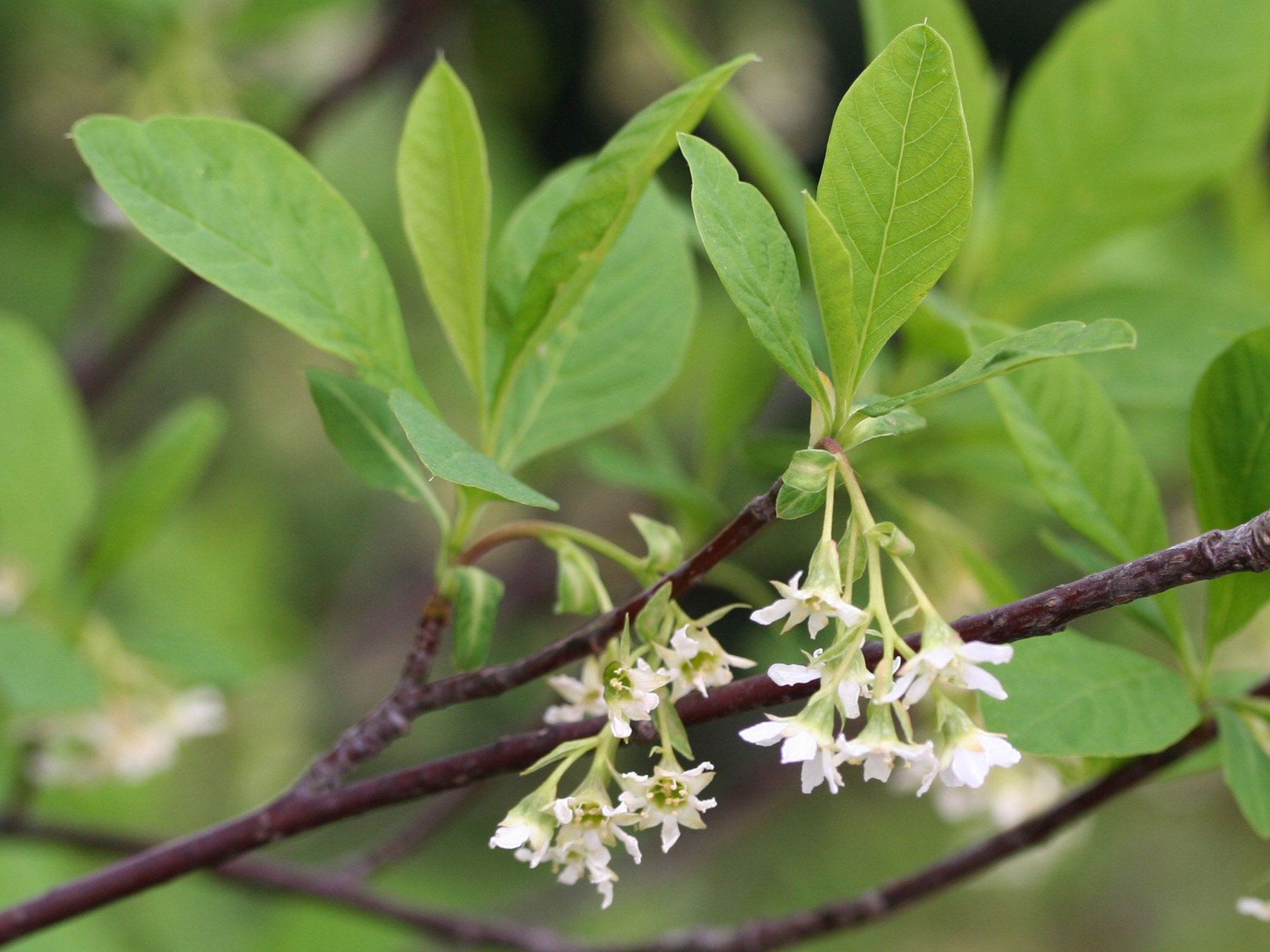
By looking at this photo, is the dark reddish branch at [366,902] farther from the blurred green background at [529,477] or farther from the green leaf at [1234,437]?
the green leaf at [1234,437]

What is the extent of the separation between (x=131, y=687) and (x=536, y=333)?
27.7 inches

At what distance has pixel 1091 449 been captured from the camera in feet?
1.89

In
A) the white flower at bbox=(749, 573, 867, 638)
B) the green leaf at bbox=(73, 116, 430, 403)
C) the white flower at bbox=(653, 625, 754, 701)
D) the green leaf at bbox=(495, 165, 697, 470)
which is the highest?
the green leaf at bbox=(73, 116, 430, 403)

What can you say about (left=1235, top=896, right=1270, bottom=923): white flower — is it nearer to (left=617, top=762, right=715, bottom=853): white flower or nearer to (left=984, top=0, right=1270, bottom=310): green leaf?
(left=617, top=762, right=715, bottom=853): white flower

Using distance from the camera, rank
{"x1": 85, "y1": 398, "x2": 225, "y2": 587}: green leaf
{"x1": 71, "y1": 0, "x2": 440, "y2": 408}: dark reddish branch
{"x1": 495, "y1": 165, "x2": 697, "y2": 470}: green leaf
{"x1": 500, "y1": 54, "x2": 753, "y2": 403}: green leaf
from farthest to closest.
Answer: {"x1": 71, "y1": 0, "x2": 440, "y2": 408}: dark reddish branch → {"x1": 85, "y1": 398, "x2": 225, "y2": 587}: green leaf → {"x1": 495, "y1": 165, "x2": 697, "y2": 470}: green leaf → {"x1": 500, "y1": 54, "x2": 753, "y2": 403}: green leaf

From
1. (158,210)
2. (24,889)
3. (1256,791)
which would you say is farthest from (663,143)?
(24,889)

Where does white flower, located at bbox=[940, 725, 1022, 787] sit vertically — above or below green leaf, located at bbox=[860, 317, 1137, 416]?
below

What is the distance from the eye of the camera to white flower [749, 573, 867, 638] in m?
0.39

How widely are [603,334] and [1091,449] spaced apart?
28 cm

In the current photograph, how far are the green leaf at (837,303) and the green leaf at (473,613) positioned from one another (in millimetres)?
181

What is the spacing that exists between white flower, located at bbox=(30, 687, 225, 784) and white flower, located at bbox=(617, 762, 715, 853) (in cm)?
72

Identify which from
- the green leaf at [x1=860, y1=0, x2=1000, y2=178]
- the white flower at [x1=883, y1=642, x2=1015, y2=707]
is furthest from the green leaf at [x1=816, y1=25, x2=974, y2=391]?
the green leaf at [x1=860, y1=0, x2=1000, y2=178]

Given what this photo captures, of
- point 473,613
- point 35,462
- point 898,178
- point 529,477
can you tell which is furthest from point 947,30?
point 529,477

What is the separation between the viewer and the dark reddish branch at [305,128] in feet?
4.18
